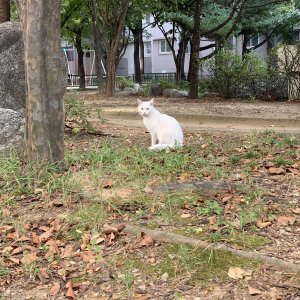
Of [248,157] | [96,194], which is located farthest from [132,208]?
[248,157]

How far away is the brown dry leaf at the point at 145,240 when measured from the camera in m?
3.33

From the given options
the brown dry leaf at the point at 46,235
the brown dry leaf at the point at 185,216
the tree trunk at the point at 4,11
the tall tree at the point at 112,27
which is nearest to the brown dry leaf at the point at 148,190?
the brown dry leaf at the point at 185,216

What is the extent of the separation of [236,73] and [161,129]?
9.13 meters

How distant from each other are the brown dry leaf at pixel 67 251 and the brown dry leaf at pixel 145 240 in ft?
1.66

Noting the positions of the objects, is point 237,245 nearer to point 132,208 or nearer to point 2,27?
point 132,208

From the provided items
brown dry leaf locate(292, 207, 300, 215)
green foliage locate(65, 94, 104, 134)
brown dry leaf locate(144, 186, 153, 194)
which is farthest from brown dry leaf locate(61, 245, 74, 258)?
green foliage locate(65, 94, 104, 134)

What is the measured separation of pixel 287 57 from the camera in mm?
14703

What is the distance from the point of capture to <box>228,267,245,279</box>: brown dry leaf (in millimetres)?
2889

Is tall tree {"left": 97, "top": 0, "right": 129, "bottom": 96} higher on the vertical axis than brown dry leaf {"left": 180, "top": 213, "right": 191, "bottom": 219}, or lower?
higher

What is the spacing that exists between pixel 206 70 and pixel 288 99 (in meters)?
3.40

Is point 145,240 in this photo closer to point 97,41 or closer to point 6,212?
point 6,212

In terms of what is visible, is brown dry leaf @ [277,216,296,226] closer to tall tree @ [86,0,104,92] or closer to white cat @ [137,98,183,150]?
white cat @ [137,98,183,150]

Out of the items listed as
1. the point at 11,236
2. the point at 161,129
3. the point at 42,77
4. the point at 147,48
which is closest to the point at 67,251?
the point at 11,236

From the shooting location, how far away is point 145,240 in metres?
3.36
